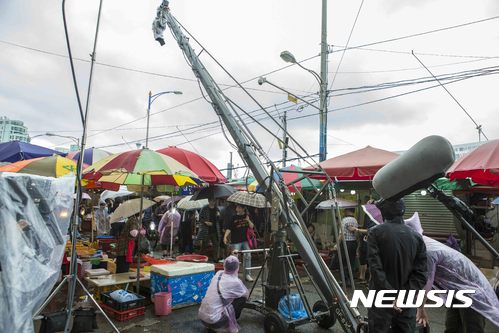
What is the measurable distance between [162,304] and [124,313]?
66 centimetres

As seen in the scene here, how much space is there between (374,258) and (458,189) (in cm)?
1088

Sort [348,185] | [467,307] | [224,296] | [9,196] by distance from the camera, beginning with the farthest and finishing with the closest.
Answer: [348,185] → [224,296] → [467,307] → [9,196]

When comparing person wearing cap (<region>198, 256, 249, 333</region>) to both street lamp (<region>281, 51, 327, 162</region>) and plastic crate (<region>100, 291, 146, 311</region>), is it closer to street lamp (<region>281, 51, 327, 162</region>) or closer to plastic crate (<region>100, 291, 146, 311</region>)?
plastic crate (<region>100, 291, 146, 311</region>)

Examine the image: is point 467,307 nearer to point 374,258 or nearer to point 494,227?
point 374,258

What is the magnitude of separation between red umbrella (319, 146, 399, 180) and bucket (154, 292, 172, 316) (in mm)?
5104

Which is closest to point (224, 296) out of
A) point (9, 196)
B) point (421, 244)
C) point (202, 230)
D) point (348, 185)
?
point (421, 244)

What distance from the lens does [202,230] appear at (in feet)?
35.3

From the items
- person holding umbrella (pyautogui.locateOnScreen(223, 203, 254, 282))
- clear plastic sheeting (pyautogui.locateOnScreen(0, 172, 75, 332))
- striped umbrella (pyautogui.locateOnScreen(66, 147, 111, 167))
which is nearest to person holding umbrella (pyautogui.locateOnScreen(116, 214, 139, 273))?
person holding umbrella (pyautogui.locateOnScreen(223, 203, 254, 282))

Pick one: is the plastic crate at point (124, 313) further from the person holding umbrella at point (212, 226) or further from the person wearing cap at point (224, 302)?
the person holding umbrella at point (212, 226)

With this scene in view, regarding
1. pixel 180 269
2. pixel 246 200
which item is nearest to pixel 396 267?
pixel 180 269

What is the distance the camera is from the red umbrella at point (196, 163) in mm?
7602

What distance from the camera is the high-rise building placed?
27.9m

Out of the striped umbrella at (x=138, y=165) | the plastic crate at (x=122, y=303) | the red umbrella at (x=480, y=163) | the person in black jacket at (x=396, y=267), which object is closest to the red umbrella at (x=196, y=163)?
the striped umbrella at (x=138, y=165)

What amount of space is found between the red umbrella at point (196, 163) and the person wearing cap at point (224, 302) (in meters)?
2.75
